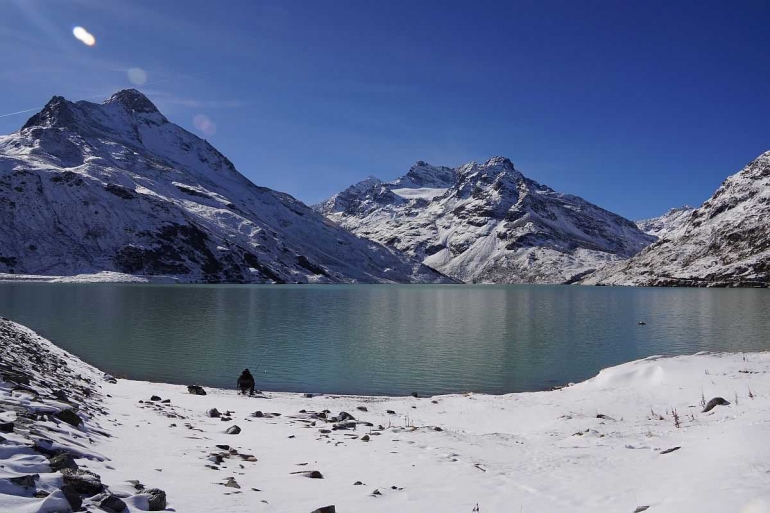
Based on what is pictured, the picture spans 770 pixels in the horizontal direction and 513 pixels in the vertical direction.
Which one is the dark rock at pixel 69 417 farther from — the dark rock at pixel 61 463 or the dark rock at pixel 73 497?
the dark rock at pixel 73 497

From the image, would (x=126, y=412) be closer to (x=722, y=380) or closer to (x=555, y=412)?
(x=555, y=412)

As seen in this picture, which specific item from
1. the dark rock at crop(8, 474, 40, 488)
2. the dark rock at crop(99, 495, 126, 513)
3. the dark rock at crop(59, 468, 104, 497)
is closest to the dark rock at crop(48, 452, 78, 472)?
the dark rock at crop(59, 468, 104, 497)

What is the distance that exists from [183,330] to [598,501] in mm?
67738

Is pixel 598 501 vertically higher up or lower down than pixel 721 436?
lower down

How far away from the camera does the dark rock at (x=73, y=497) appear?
8797mm

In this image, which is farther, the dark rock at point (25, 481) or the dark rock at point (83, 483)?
the dark rock at point (83, 483)

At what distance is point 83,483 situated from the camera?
382 inches

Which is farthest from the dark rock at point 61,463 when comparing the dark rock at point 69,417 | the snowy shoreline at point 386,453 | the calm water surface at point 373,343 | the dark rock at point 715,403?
the calm water surface at point 373,343

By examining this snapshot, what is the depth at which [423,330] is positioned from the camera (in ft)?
250

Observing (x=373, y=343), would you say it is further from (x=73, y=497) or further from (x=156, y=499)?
(x=73, y=497)

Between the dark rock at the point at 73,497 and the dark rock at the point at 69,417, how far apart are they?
22.3ft

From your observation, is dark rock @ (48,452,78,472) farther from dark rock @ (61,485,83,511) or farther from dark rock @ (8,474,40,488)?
dark rock @ (61,485,83,511)

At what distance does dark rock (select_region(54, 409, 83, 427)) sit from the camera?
14914 millimetres

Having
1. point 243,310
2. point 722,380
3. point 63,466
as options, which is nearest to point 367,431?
point 63,466
